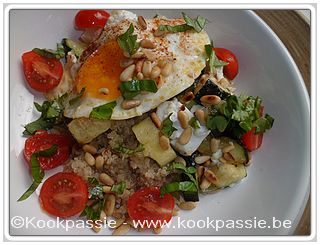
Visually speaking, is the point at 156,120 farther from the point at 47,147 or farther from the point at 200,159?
the point at 47,147

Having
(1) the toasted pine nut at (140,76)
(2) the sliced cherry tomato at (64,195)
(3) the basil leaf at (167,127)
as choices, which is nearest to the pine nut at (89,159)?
(2) the sliced cherry tomato at (64,195)

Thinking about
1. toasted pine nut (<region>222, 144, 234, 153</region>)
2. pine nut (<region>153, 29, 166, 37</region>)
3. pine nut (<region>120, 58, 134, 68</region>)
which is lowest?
toasted pine nut (<region>222, 144, 234, 153</region>)

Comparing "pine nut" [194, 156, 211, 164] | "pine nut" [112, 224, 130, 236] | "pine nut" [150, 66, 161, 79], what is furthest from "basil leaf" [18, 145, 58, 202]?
"pine nut" [194, 156, 211, 164]

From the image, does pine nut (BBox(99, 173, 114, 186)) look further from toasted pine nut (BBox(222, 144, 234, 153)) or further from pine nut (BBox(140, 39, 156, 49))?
pine nut (BBox(140, 39, 156, 49))

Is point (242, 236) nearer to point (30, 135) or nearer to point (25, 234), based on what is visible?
point (25, 234)

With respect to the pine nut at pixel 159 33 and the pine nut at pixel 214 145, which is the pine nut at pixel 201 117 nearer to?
the pine nut at pixel 214 145

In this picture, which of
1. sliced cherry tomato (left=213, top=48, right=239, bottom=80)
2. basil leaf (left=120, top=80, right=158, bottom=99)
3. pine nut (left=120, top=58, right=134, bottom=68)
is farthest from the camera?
sliced cherry tomato (left=213, top=48, right=239, bottom=80)

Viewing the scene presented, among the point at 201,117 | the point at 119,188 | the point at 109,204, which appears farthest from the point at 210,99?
the point at 109,204
